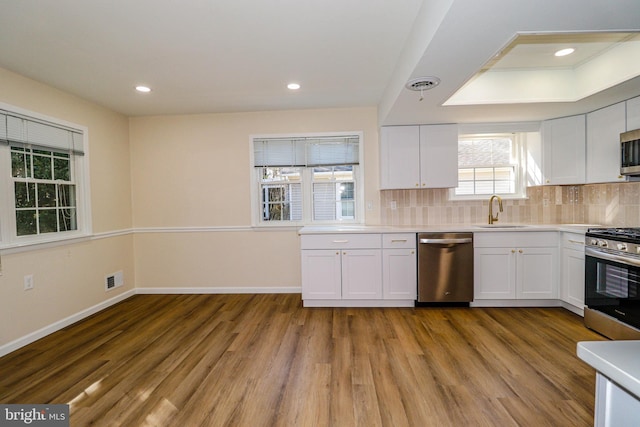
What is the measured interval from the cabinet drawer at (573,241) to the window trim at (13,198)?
17.7 ft

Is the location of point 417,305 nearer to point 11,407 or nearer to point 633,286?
point 633,286

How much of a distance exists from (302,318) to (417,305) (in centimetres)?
137

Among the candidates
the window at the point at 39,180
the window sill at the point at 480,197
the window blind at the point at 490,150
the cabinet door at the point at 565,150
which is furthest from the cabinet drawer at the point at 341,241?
the window at the point at 39,180

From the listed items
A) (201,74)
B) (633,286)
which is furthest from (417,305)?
(201,74)

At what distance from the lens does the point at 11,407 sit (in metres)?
1.80

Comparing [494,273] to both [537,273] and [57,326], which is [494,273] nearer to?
[537,273]

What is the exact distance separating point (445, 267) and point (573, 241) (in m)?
1.31

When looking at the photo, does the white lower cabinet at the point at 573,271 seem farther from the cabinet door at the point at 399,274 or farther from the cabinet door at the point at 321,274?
the cabinet door at the point at 321,274

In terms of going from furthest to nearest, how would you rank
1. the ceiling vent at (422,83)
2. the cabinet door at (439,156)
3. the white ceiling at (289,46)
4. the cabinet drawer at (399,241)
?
the cabinet door at (439,156) → the cabinet drawer at (399,241) → the ceiling vent at (422,83) → the white ceiling at (289,46)

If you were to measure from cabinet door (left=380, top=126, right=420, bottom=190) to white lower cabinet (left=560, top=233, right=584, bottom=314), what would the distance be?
169cm

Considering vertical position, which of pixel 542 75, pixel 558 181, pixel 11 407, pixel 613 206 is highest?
pixel 542 75

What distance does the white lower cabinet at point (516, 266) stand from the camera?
3188 mm

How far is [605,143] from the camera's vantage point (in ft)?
→ 9.73

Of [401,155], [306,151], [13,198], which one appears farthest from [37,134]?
[401,155]
